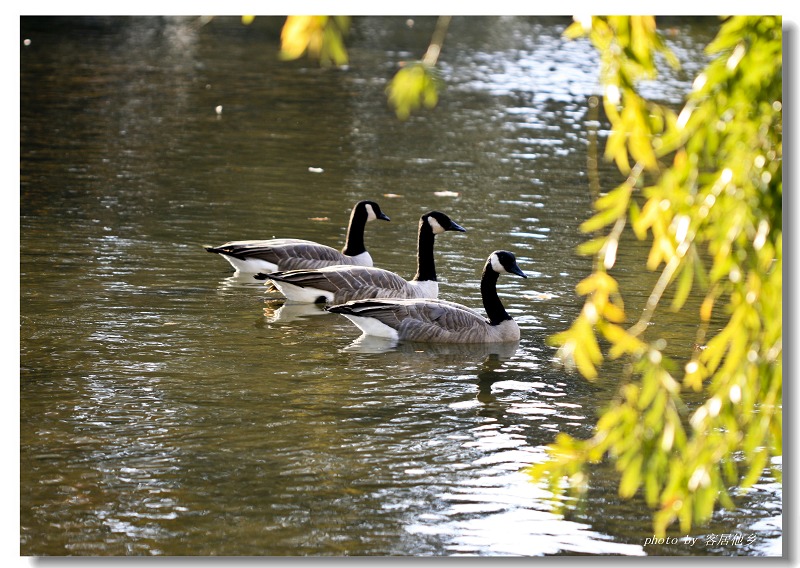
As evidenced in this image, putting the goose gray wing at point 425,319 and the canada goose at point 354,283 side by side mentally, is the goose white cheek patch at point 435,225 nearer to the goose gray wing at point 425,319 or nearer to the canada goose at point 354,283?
the canada goose at point 354,283

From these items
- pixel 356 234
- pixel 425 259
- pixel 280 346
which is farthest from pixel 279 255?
pixel 280 346

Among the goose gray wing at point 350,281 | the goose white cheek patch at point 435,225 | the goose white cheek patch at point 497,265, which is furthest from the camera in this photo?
the goose white cheek patch at point 435,225

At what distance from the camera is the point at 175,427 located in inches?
338

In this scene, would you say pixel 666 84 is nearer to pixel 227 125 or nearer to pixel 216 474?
pixel 227 125

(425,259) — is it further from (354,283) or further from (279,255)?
(279,255)

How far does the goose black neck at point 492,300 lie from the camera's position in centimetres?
1120

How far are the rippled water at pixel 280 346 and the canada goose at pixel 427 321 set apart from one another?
0.19 meters

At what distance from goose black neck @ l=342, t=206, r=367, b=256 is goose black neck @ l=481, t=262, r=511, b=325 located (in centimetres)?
218

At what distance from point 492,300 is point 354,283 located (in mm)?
1482

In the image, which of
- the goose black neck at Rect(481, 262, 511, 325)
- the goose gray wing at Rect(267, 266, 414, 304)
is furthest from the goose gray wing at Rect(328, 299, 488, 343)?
the goose gray wing at Rect(267, 266, 414, 304)

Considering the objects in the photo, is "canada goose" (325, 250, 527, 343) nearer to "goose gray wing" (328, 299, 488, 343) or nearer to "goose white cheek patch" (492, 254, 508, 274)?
"goose gray wing" (328, 299, 488, 343)

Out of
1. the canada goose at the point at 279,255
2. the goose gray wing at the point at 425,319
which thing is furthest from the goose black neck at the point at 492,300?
the canada goose at the point at 279,255

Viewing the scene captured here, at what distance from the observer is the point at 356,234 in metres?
13.2
